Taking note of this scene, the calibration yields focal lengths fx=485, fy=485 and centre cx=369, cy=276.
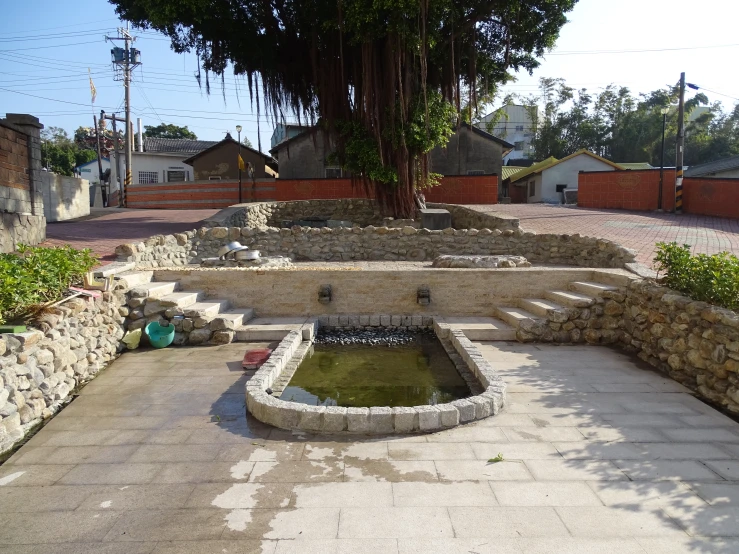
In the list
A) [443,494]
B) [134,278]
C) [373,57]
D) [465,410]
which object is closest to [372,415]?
[465,410]

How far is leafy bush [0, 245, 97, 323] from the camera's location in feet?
13.4

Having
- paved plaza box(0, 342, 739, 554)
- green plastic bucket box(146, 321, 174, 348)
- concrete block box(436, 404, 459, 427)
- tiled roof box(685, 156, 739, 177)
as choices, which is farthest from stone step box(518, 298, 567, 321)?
tiled roof box(685, 156, 739, 177)

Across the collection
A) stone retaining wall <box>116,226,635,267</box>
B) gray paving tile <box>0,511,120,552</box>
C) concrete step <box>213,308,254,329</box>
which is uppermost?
stone retaining wall <box>116,226,635,267</box>

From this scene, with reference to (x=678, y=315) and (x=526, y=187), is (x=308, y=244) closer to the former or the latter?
(x=678, y=315)

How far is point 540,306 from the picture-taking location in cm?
648

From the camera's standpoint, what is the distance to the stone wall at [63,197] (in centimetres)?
1408

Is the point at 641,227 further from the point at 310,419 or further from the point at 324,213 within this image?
the point at 310,419

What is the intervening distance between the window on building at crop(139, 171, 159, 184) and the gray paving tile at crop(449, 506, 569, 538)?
28698mm

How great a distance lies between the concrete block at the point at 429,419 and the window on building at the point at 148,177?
2766 centimetres

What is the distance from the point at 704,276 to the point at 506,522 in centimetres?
372

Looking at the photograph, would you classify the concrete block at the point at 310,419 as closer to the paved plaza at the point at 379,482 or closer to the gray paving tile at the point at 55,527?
the paved plaza at the point at 379,482

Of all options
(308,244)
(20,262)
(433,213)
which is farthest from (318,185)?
(20,262)

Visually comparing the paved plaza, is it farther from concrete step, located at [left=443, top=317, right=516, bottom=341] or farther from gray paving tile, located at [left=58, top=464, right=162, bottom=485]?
concrete step, located at [left=443, top=317, right=516, bottom=341]

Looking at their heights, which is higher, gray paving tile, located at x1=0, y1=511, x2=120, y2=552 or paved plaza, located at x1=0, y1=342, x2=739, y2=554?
paved plaza, located at x1=0, y1=342, x2=739, y2=554
